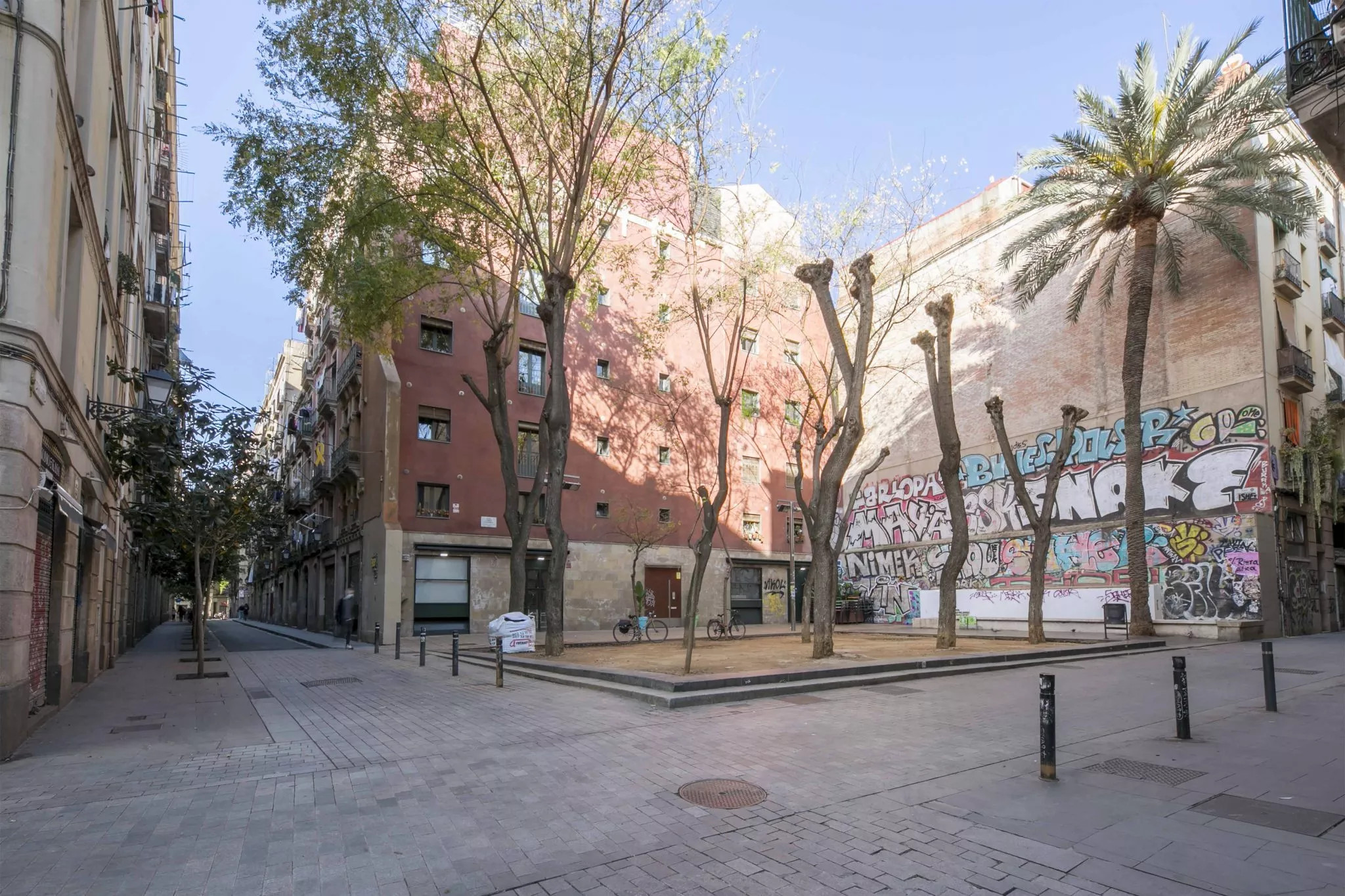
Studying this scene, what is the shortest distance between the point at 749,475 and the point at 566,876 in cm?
3185

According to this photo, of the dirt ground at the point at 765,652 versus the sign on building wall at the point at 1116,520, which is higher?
the sign on building wall at the point at 1116,520

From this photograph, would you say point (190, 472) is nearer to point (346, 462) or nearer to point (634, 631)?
point (634, 631)

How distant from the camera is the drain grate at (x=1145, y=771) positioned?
625 centimetres

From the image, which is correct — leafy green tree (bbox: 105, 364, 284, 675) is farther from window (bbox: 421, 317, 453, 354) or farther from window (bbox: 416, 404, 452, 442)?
window (bbox: 421, 317, 453, 354)

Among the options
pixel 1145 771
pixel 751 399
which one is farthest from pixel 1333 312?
pixel 1145 771

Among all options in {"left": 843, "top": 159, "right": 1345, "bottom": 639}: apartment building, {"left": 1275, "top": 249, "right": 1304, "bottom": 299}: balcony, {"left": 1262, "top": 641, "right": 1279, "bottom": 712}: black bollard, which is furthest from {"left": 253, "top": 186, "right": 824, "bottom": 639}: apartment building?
{"left": 1275, "top": 249, "right": 1304, "bottom": 299}: balcony

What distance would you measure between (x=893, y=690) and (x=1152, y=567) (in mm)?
16120

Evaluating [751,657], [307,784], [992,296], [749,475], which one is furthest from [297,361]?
[307,784]

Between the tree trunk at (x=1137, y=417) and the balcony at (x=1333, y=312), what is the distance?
10.5 m

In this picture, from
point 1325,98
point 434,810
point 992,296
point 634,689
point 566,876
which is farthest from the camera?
point 992,296

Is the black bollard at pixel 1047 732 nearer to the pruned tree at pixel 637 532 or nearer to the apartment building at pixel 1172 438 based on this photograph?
the apartment building at pixel 1172 438

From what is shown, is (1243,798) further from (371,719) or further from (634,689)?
(371,719)

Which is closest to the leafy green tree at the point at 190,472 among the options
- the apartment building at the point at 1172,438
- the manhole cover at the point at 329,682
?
the manhole cover at the point at 329,682

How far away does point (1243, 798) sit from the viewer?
566 cm
